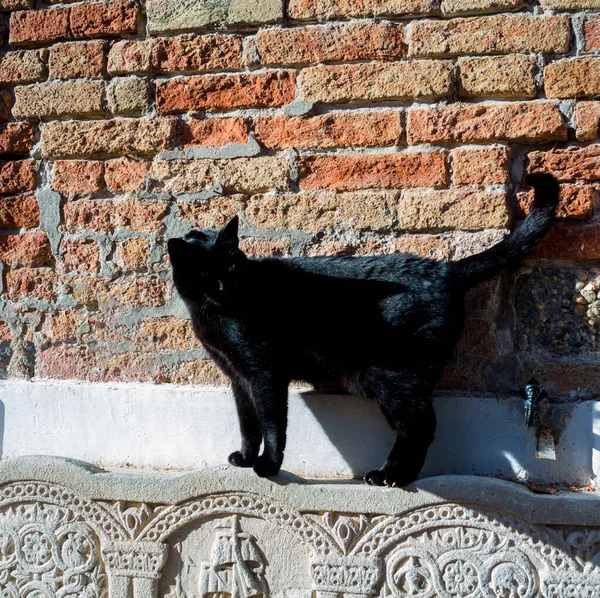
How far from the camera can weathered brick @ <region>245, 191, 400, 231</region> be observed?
214cm

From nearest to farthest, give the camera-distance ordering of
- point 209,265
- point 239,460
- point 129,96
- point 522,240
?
point 209,265, point 522,240, point 239,460, point 129,96

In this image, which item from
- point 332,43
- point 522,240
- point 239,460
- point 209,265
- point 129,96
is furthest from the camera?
point 129,96

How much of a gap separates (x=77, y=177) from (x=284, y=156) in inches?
26.5

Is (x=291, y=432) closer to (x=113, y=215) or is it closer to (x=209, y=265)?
(x=209, y=265)

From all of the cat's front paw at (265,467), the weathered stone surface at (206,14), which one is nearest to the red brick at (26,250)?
the weathered stone surface at (206,14)

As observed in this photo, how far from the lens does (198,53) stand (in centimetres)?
224

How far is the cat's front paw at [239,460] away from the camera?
6.72ft

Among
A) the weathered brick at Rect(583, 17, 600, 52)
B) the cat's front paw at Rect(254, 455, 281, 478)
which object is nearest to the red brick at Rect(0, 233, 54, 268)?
the cat's front paw at Rect(254, 455, 281, 478)

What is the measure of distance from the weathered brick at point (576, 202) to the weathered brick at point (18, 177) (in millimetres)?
1619

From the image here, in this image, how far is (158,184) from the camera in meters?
2.28

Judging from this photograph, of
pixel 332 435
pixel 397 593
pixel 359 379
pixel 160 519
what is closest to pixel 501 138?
pixel 359 379

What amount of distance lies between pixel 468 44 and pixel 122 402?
147 centimetres

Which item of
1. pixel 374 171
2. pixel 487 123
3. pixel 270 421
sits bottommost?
pixel 270 421

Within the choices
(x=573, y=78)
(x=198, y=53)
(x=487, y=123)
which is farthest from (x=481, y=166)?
(x=198, y=53)
